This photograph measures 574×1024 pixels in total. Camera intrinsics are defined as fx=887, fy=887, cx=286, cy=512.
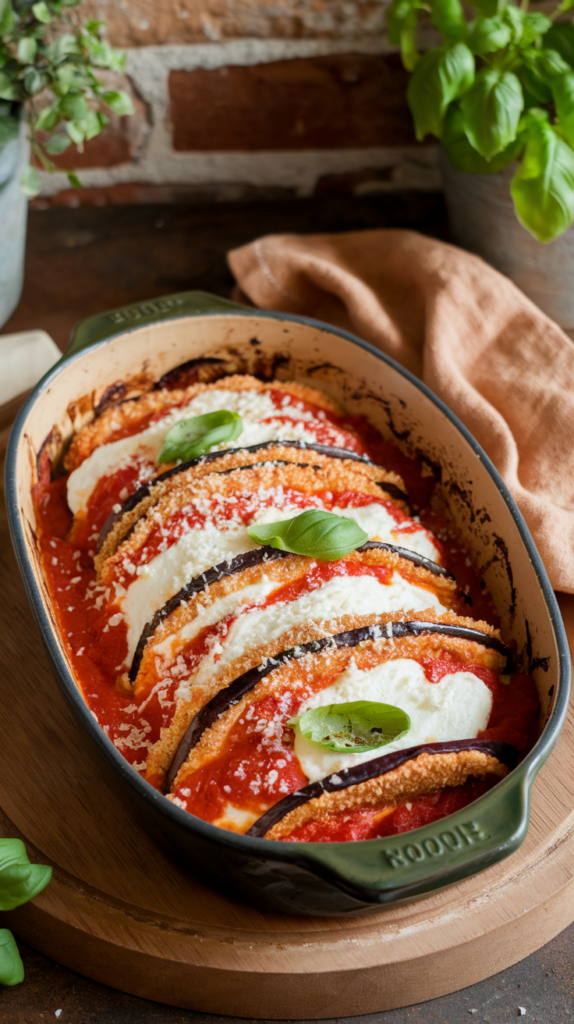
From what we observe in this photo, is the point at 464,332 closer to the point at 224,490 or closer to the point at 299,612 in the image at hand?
the point at 224,490

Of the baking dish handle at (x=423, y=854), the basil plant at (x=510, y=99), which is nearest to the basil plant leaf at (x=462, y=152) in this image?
the basil plant at (x=510, y=99)

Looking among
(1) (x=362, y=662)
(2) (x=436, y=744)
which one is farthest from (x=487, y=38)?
(2) (x=436, y=744)

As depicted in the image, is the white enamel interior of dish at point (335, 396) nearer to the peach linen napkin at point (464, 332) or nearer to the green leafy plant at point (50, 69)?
the peach linen napkin at point (464, 332)

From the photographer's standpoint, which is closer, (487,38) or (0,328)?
(487,38)

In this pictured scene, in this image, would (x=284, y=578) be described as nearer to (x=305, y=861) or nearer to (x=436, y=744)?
(x=436, y=744)

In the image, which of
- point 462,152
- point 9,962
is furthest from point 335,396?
point 9,962

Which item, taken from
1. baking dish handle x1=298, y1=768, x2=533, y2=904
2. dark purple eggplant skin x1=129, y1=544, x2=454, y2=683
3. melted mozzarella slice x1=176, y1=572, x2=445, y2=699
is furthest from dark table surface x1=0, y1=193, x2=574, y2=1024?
baking dish handle x1=298, y1=768, x2=533, y2=904

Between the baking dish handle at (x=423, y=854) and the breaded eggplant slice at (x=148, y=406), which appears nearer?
the baking dish handle at (x=423, y=854)
